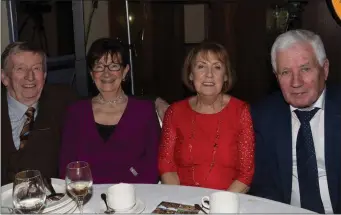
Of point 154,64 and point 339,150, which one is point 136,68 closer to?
point 154,64

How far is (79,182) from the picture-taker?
148 centimetres

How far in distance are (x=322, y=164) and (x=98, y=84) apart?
1364 millimetres

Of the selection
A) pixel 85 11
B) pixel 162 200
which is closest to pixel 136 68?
pixel 85 11

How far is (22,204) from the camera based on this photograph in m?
1.38

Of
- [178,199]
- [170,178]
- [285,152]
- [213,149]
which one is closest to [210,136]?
[213,149]

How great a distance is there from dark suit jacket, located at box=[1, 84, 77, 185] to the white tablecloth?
0.71 metres

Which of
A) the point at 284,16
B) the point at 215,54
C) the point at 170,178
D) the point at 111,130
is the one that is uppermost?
the point at 284,16

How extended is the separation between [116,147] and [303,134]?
3.47 feet

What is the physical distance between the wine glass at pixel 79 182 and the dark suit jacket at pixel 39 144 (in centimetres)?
93

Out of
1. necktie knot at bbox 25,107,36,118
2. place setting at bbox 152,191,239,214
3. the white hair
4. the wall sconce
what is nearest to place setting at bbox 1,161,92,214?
place setting at bbox 152,191,239,214

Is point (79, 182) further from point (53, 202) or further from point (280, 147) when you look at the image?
point (280, 147)

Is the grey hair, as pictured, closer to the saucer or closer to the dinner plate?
the dinner plate

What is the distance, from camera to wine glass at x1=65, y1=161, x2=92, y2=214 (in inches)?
58.0

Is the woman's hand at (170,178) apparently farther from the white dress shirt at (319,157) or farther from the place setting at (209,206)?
the place setting at (209,206)
